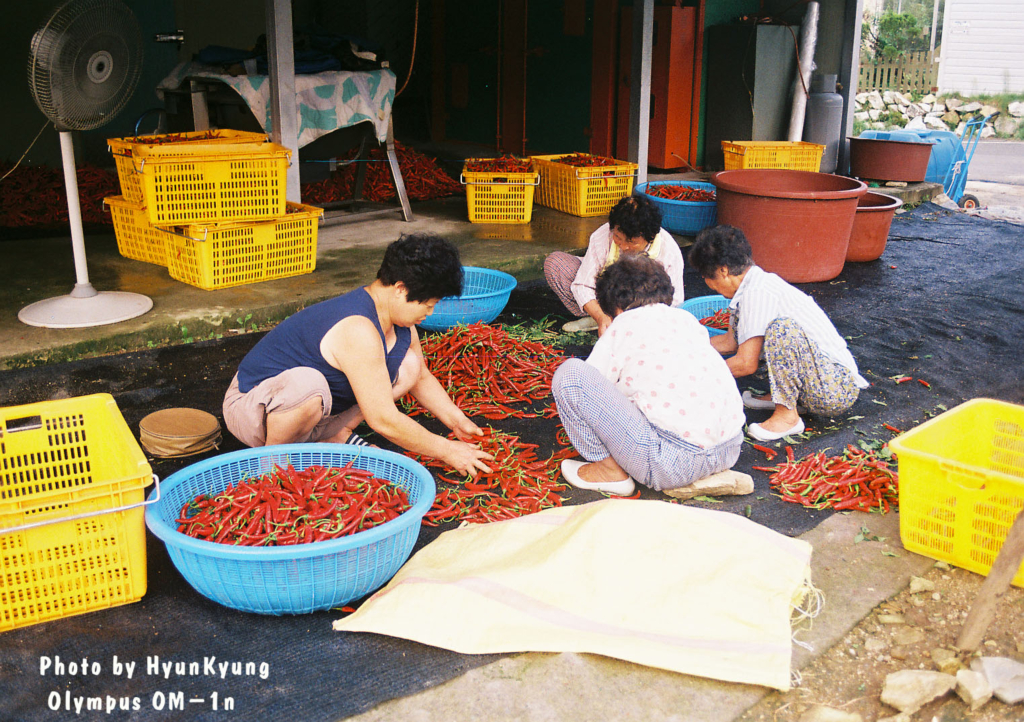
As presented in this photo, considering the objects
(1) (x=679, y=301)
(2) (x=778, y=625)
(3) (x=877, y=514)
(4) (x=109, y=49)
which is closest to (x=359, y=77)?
(4) (x=109, y=49)

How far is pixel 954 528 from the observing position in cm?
266

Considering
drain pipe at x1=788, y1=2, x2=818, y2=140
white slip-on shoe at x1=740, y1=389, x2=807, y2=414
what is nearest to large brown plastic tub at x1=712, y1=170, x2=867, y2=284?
white slip-on shoe at x1=740, y1=389, x2=807, y2=414

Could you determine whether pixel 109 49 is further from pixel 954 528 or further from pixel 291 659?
pixel 954 528

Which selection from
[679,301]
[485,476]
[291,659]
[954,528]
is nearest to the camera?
[291,659]

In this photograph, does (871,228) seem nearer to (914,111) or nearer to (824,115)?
(824,115)

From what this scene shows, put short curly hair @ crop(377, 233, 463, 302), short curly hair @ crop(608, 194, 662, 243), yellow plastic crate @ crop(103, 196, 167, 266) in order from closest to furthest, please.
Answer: short curly hair @ crop(377, 233, 463, 302), short curly hair @ crop(608, 194, 662, 243), yellow plastic crate @ crop(103, 196, 167, 266)

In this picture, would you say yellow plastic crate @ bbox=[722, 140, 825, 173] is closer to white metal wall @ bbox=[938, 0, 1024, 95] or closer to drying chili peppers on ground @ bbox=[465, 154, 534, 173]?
drying chili peppers on ground @ bbox=[465, 154, 534, 173]

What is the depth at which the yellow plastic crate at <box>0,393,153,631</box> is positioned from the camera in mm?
2189

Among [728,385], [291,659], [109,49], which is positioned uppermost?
[109,49]

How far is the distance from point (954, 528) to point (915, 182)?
305 inches

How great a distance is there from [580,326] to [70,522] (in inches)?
129

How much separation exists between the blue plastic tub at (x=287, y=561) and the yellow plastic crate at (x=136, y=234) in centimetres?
309

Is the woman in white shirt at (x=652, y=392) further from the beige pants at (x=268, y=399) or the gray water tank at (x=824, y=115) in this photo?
the gray water tank at (x=824, y=115)

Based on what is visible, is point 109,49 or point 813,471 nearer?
point 813,471
